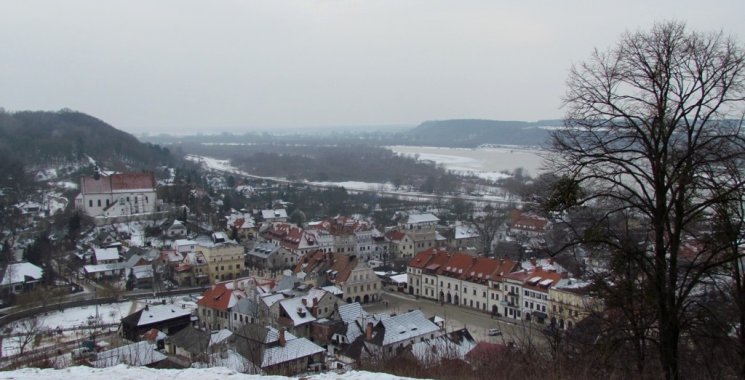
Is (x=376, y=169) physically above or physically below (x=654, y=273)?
below

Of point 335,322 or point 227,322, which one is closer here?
point 335,322

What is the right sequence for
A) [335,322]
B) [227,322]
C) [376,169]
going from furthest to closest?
[376,169] < [227,322] < [335,322]

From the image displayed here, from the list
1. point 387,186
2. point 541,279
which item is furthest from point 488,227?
point 387,186

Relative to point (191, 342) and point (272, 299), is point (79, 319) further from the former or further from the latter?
point (191, 342)

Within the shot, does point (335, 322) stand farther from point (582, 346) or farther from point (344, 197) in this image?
point (344, 197)

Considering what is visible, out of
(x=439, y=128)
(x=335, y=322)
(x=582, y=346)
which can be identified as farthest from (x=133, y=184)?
(x=439, y=128)

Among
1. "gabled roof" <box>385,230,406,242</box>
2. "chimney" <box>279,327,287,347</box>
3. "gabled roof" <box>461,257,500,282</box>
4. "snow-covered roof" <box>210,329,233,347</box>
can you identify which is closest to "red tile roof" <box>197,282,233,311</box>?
"snow-covered roof" <box>210,329,233,347</box>

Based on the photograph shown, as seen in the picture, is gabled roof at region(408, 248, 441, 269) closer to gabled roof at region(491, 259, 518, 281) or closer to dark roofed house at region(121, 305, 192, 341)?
gabled roof at region(491, 259, 518, 281)
